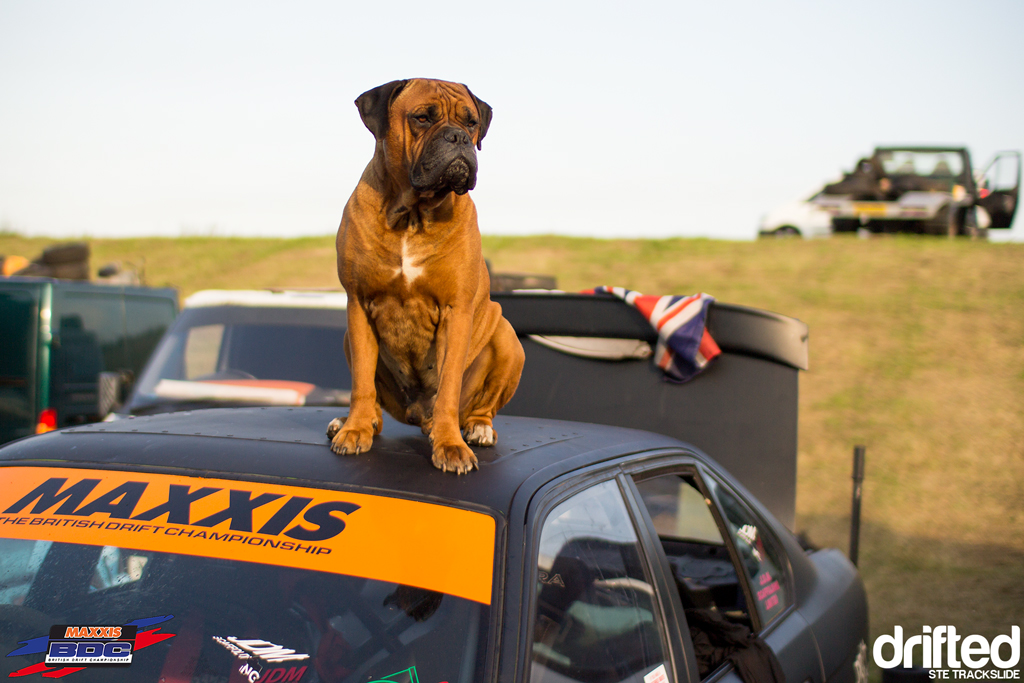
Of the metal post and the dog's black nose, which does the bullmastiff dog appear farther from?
the metal post

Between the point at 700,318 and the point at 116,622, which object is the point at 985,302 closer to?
the point at 700,318

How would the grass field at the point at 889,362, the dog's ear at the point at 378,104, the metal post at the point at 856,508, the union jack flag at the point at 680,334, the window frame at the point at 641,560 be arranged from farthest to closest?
1. the grass field at the point at 889,362
2. the metal post at the point at 856,508
3. the union jack flag at the point at 680,334
4. the dog's ear at the point at 378,104
5. the window frame at the point at 641,560

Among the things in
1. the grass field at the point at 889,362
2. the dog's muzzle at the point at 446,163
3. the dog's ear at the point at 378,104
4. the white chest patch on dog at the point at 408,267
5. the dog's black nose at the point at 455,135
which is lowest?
the grass field at the point at 889,362

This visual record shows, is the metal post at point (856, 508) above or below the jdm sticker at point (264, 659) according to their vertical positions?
below

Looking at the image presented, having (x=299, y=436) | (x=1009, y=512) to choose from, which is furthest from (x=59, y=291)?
(x=1009, y=512)

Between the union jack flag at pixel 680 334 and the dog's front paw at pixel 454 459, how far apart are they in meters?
2.53

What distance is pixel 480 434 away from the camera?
8.54 ft

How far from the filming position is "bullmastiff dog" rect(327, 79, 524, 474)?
101 inches

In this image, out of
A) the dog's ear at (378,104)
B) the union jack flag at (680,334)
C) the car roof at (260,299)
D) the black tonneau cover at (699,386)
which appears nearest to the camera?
the dog's ear at (378,104)

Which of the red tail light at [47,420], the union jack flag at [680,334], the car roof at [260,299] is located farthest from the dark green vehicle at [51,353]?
the union jack flag at [680,334]

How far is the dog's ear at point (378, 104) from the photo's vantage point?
2.71m

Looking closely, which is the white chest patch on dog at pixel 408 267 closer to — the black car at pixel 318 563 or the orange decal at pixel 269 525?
the black car at pixel 318 563

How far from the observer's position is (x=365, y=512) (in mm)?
1919

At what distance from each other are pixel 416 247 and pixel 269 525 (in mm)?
1022
